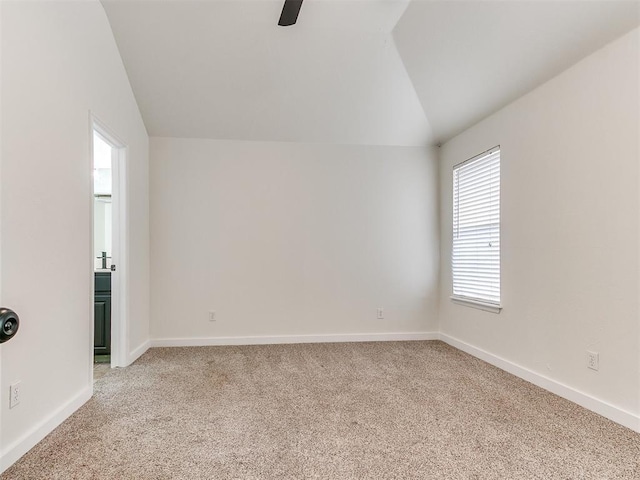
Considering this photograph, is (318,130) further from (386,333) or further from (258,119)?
(386,333)

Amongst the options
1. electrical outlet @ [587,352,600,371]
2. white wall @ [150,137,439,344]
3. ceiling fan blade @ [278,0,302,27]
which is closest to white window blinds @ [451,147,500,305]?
white wall @ [150,137,439,344]

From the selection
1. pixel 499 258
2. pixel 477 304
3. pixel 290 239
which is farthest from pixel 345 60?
pixel 477 304

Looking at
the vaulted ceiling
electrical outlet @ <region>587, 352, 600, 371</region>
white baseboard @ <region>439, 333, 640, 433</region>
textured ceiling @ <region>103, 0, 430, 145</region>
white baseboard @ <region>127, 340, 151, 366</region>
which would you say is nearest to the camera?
white baseboard @ <region>439, 333, 640, 433</region>

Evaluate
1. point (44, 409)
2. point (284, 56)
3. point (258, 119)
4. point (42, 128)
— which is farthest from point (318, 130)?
point (44, 409)

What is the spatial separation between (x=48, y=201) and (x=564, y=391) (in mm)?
3479

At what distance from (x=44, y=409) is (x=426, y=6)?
3.61 metres

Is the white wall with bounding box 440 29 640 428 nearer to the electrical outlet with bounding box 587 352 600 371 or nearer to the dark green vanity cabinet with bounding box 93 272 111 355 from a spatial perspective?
the electrical outlet with bounding box 587 352 600 371

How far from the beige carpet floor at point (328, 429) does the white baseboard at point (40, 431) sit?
38 mm

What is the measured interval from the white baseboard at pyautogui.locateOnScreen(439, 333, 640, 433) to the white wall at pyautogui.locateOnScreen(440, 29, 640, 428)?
3 centimetres

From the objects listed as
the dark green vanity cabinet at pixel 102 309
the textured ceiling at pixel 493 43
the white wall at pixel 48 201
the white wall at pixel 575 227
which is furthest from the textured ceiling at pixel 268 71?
the dark green vanity cabinet at pixel 102 309

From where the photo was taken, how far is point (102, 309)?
12.0 ft

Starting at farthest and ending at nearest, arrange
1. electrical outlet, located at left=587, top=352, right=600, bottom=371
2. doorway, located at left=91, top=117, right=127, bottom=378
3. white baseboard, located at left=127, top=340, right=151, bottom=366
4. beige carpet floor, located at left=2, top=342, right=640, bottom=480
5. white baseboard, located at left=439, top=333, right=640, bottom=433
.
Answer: white baseboard, located at left=127, top=340, right=151, bottom=366 → doorway, located at left=91, top=117, right=127, bottom=378 → electrical outlet, located at left=587, top=352, right=600, bottom=371 → white baseboard, located at left=439, top=333, right=640, bottom=433 → beige carpet floor, located at left=2, top=342, right=640, bottom=480

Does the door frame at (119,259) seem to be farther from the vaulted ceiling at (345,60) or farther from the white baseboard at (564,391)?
the white baseboard at (564,391)

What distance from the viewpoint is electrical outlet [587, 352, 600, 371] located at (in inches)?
97.2
